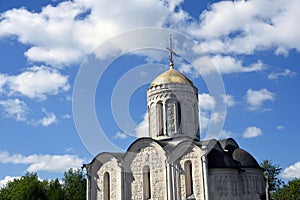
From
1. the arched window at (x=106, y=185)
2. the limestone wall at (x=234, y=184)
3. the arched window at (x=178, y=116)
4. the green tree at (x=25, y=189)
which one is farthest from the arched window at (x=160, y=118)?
the green tree at (x=25, y=189)

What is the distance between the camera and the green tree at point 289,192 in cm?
3494

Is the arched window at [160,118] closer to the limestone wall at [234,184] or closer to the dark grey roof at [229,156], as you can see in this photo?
the dark grey roof at [229,156]

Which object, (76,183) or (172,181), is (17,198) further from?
(172,181)

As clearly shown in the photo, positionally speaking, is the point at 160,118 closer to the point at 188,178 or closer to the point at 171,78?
the point at 171,78

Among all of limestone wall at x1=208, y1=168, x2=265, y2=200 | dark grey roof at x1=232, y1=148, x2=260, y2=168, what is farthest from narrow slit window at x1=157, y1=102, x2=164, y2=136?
dark grey roof at x1=232, y1=148, x2=260, y2=168

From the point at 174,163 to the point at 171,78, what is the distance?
21.6ft

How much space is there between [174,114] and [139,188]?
5.58m

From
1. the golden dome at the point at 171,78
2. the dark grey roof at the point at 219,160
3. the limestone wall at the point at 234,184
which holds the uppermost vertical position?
the golden dome at the point at 171,78

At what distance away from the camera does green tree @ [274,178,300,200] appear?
34938mm

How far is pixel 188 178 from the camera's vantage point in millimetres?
23859

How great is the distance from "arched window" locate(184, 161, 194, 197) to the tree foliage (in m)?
13.2

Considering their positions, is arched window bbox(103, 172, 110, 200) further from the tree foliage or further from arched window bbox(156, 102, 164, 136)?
the tree foliage

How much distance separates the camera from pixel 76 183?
4066 cm

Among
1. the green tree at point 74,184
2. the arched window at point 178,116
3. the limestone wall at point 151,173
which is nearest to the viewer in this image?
the limestone wall at point 151,173
